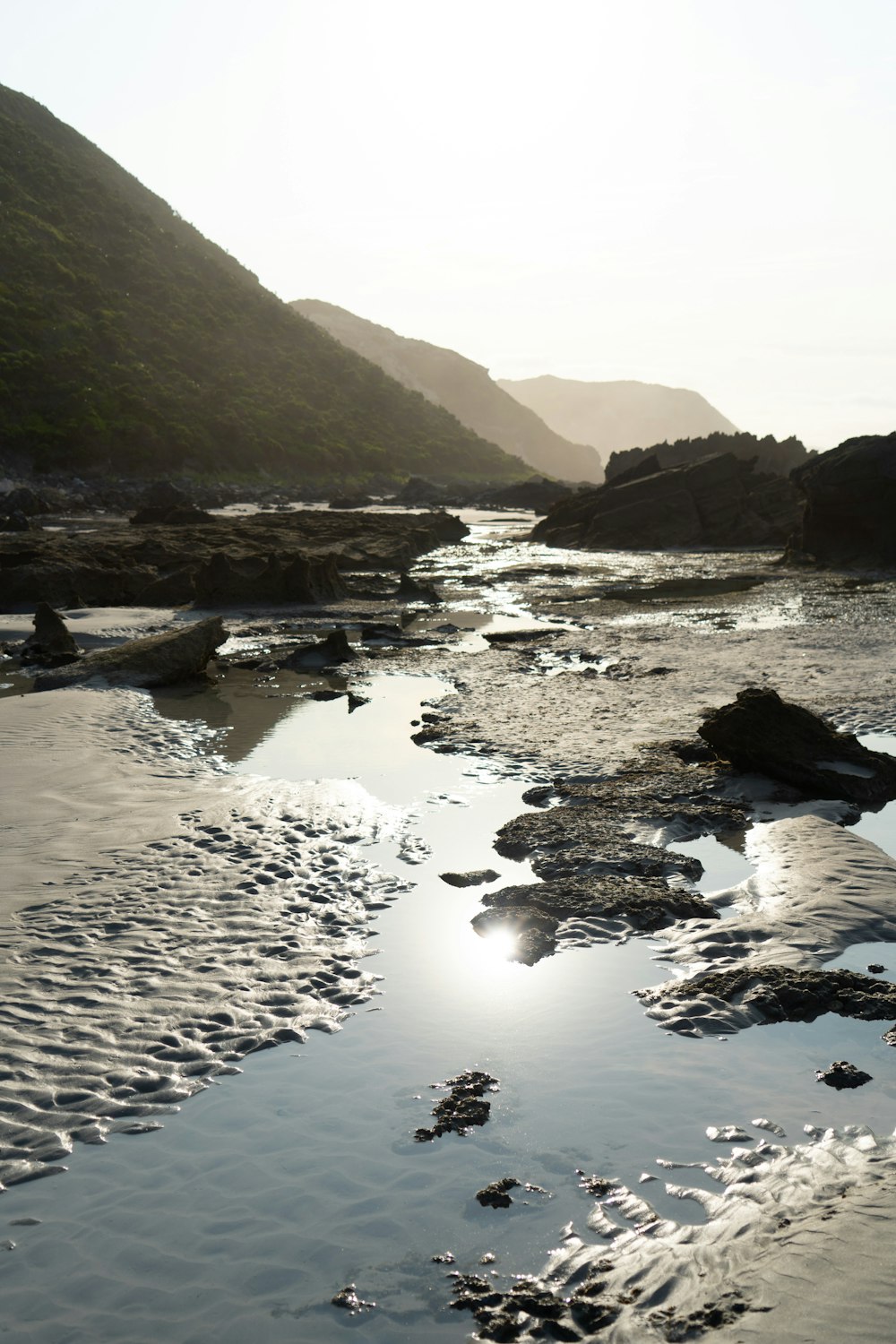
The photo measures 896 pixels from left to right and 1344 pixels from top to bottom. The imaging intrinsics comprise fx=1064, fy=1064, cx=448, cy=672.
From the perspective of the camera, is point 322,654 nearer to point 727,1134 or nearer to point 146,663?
point 146,663

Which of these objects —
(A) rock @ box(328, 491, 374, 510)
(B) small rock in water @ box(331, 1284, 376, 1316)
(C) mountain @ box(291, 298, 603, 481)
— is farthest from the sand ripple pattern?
(C) mountain @ box(291, 298, 603, 481)

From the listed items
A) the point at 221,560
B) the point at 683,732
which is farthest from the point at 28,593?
the point at 683,732

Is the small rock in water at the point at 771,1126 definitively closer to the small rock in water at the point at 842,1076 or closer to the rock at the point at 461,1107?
the small rock in water at the point at 842,1076

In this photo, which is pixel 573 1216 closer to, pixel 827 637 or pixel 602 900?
pixel 602 900

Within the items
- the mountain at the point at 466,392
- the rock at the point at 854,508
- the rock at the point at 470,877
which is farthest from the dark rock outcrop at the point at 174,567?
the mountain at the point at 466,392

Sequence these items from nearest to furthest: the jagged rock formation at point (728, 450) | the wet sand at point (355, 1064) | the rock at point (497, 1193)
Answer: the wet sand at point (355, 1064) < the rock at point (497, 1193) < the jagged rock formation at point (728, 450)

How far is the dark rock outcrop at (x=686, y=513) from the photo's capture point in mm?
40625

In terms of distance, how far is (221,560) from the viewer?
850 inches

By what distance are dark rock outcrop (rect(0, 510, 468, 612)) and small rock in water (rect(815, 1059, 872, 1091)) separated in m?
17.8

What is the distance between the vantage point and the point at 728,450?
58.9 meters

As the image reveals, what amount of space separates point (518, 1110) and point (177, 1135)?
1472 mm

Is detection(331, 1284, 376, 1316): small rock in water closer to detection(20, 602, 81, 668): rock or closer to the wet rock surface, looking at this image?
the wet rock surface

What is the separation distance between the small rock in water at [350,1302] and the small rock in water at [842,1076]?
242 cm

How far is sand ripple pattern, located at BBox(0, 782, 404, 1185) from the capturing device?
4.79 meters
